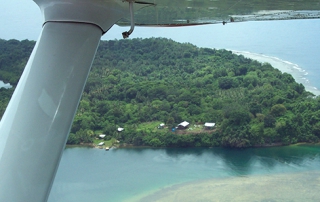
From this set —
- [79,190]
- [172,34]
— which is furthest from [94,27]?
[172,34]

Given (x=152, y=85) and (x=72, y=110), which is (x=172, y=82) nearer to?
(x=152, y=85)

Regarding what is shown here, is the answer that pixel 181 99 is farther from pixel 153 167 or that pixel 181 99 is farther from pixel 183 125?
pixel 153 167

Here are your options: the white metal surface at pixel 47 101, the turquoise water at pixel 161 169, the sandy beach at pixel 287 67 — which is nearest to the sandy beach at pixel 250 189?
the turquoise water at pixel 161 169

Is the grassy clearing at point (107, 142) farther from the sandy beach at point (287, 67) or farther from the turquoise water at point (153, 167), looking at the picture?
the sandy beach at point (287, 67)

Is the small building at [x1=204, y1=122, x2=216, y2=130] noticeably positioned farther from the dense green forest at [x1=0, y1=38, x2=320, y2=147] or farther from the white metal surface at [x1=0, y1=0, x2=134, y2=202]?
the white metal surface at [x1=0, y1=0, x2=134, y2=202]

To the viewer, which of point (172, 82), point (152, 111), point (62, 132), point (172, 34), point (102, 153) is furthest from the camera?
point (172, 34)

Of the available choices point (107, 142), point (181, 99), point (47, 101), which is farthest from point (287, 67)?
point (47, 101)
